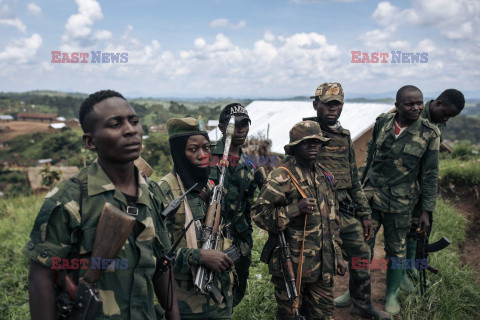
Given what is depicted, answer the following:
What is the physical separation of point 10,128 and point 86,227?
77.7 meters

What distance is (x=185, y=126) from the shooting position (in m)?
2.52

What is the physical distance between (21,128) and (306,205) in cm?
7708

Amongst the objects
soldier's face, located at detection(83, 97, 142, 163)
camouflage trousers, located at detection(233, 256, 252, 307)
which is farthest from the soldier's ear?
camouflage trousers, located at detection(233, 256, 252, 307)

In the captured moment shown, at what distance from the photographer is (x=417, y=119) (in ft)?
13.0

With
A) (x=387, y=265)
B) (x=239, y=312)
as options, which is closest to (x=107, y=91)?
(x=239, y=312)

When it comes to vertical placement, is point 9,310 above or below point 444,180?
below

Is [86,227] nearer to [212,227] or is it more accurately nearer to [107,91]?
[107,91]

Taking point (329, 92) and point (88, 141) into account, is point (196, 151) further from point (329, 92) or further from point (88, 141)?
point (329, 92)

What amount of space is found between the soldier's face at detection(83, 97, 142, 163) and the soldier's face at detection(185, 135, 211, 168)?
891mm

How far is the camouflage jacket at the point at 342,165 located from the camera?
3650mm

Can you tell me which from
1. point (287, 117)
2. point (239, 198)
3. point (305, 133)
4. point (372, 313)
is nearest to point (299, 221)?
point (239, 198)

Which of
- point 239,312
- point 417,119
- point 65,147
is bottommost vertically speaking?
point 65,147

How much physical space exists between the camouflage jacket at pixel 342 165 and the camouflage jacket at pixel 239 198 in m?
0.88

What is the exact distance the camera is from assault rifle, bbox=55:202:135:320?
1.43 metres
